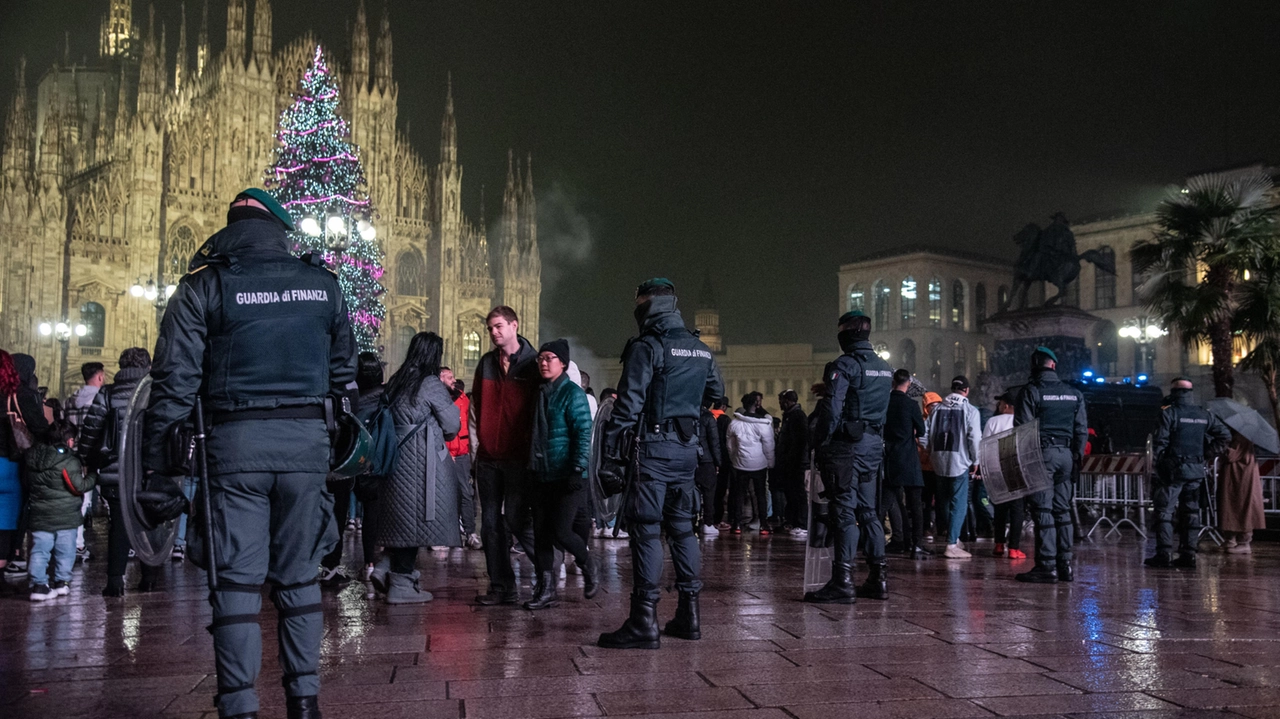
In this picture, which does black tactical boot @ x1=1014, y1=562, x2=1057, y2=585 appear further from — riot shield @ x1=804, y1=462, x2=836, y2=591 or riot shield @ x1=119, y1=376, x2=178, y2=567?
riot shield @ x1=119, y1=376, x2=178, y2=567

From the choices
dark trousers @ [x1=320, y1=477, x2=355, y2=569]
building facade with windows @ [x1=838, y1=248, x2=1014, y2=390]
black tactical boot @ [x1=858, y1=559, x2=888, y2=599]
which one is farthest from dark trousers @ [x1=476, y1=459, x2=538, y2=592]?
building facade with windows @ [x1=838, y1=248, x2=1014, y2=390]

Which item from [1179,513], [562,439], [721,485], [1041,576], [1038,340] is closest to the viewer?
[562,439]

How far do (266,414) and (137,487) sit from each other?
0.49 m

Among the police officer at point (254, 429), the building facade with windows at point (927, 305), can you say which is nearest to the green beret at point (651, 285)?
the police officer at point (254, 429)

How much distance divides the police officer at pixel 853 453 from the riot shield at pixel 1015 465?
166 cm

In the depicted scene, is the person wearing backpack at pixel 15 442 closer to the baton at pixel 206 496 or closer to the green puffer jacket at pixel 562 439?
the green puffer jacket at pixel 562 439

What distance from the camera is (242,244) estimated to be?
3.81m

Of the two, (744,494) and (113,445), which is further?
(744,494)

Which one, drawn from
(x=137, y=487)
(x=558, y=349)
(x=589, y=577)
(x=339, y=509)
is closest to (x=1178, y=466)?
(x=589, y=577)

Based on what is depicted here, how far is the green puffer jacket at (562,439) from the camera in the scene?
642 centimetres

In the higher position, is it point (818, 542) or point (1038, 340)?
point (1038, 340)

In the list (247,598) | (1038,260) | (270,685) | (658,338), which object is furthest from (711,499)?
(1038,260)

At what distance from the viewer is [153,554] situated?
12.9 feet

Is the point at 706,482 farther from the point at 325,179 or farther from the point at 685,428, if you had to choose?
the point at 325,179
